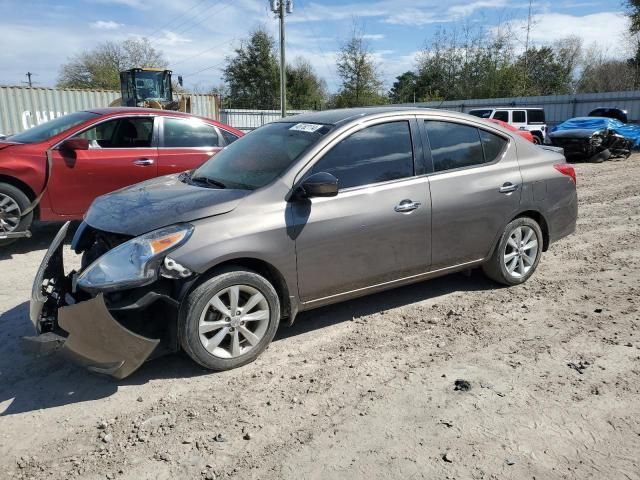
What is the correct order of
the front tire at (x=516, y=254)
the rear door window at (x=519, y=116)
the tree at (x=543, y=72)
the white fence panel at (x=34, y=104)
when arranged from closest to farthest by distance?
the front tire at (x=516, y=254), the white fence panel at (x=34, y=104), the rear door window at (x=519, y=116), the tree at (x=543, y=72)

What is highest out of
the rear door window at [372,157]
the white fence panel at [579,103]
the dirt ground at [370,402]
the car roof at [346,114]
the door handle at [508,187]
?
the white fence panel at [579,103]

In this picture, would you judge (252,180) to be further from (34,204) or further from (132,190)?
(34,204)

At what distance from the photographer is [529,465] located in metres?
2.57

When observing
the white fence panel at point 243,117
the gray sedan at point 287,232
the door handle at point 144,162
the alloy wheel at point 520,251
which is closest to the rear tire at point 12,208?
the door handle at point 144,162

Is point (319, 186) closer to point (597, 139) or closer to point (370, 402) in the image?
point (370, 402)

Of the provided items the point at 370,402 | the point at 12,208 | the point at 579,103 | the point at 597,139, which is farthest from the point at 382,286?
the point at 579,103

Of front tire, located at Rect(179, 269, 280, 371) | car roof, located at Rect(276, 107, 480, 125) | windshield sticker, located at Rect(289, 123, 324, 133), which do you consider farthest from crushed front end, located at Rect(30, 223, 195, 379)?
car roof, located at Rect(276, 107, 480, 125)

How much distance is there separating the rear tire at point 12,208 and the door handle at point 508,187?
5.31 m

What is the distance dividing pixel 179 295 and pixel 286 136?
168 centimetres

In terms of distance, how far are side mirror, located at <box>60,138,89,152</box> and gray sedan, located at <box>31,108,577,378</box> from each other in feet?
8.03

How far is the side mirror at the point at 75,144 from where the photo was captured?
6.32 m

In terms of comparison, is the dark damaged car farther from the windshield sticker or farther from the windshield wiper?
the windshield wiper

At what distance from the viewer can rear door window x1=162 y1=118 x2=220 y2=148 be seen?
7.08 m

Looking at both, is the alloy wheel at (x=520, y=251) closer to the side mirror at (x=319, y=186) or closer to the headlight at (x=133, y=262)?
the side mirror at (x=319, y=186)
